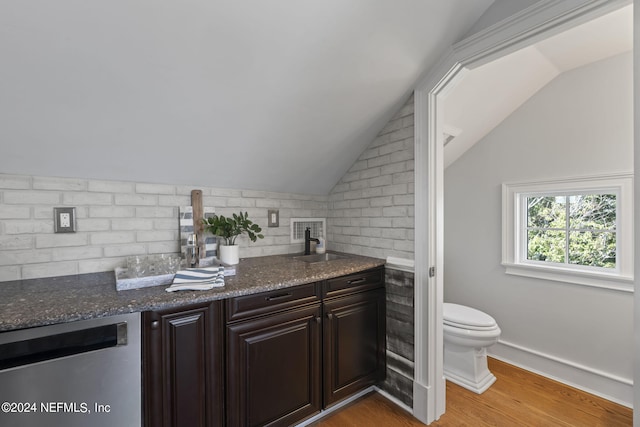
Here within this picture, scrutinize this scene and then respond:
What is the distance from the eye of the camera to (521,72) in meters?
2.16

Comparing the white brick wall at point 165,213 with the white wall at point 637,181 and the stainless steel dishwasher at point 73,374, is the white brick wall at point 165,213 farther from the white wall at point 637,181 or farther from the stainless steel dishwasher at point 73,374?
the white wall at point 637,181

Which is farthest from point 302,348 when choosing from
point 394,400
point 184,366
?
point 394,400

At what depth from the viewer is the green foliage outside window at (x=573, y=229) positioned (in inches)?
85.8

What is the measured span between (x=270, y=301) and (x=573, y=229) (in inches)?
102

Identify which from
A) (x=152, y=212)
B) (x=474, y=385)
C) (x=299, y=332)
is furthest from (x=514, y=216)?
(x=152, y=212)

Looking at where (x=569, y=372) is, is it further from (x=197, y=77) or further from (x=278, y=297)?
(x=197, y=77)

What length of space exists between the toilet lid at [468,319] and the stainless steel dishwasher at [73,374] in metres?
2.06

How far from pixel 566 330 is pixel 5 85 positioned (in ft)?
12.3

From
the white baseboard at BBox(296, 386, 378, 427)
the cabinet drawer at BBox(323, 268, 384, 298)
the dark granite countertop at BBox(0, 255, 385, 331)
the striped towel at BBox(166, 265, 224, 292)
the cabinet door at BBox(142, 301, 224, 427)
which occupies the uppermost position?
the striped towel at BBox(166, 265, 224, 292)

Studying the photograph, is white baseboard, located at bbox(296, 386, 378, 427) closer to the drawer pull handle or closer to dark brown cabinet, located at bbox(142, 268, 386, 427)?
dark brown cabinet, located at bbox(142, 268, 386, 427)

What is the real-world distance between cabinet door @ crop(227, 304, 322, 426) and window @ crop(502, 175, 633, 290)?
6.77 feet

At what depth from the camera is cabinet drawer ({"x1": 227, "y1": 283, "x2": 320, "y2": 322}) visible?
137 cm

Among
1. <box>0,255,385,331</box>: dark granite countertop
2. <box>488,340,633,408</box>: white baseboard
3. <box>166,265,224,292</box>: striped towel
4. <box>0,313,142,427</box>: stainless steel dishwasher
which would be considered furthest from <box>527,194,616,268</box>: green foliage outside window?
<box>0,313,142,427</box>: stainless steel dishwasher

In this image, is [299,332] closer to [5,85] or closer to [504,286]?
[5,85]
